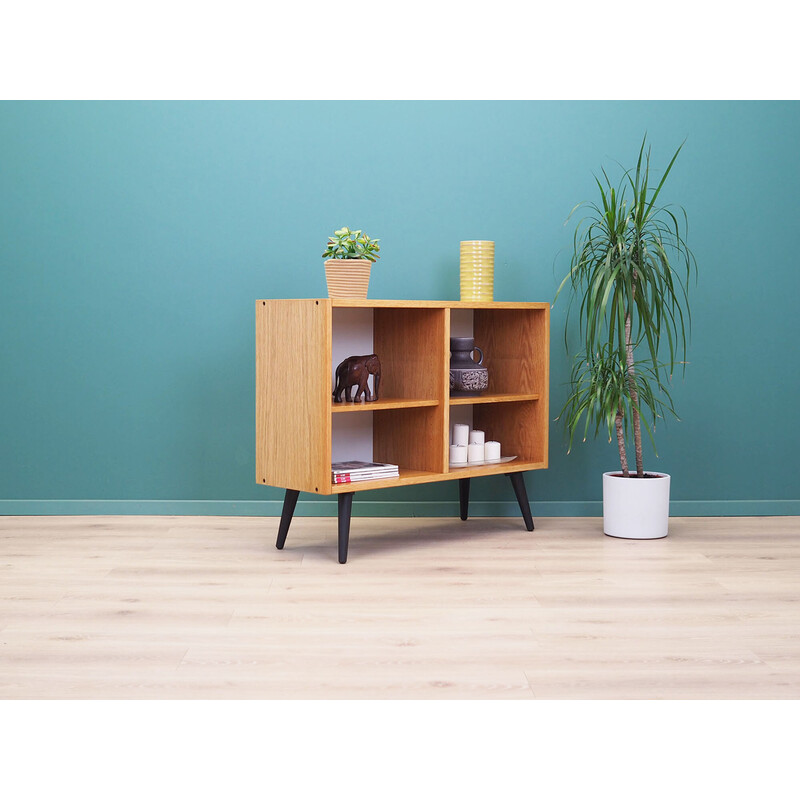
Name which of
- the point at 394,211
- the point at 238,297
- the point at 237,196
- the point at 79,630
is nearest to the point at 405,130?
the point at 394,211

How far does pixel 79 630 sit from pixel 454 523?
1.78 m

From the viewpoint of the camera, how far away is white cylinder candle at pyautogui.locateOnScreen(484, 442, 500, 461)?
3.73 m

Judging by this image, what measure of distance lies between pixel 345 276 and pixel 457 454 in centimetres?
83

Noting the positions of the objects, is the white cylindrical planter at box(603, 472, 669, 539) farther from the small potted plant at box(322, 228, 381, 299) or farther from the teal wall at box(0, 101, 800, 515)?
the small potted plant at box(322, 228, 381, 299)

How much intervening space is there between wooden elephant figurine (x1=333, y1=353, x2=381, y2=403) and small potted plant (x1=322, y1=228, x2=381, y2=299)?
235mm

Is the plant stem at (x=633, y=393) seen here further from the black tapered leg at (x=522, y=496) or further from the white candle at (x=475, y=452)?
the white candle at (x=475, y=452)

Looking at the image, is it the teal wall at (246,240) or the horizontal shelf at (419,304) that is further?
the teal wall at (246,240)

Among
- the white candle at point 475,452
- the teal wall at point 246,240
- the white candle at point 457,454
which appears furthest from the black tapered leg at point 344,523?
the teal wall at point 246,240

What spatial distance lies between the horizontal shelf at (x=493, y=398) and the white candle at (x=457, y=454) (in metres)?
0.18

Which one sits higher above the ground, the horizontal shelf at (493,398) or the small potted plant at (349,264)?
the small potted plant at (349,264)

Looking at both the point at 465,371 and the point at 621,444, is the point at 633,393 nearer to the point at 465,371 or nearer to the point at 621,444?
the point at 621,444

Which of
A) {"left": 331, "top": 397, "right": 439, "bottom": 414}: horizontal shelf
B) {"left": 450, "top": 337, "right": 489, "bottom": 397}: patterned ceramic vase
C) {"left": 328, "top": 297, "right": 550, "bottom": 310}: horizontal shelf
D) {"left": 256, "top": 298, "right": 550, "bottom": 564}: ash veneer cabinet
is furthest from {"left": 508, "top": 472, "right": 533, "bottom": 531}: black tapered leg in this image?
{"left": 328, "top": 297, "right": 550, "bottom": 310}: horizontal shelf

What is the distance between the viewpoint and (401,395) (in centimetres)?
362

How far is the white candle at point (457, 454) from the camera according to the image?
3.60 metres
